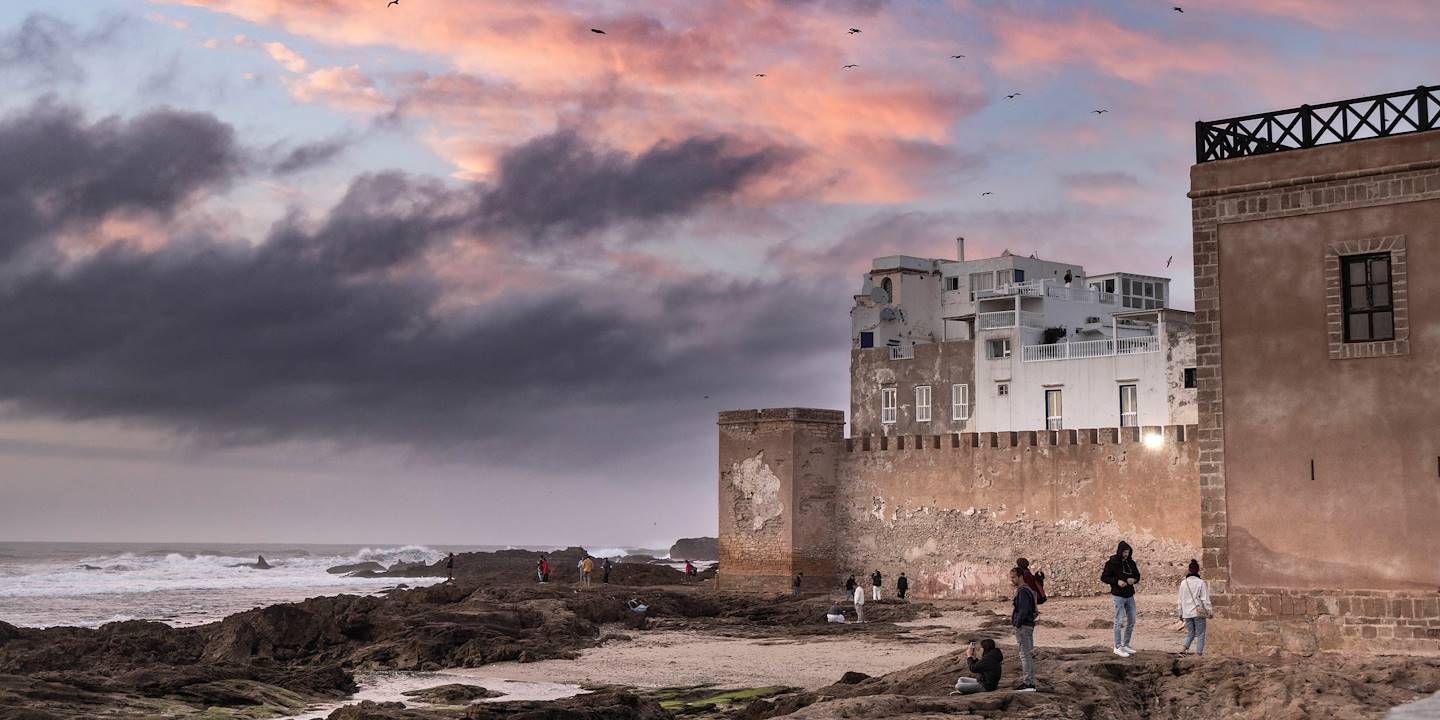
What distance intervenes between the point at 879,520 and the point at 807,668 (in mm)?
11456

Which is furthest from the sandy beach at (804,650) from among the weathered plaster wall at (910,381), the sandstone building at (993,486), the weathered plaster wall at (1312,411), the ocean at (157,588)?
the weathered plaster wall at (910,381)

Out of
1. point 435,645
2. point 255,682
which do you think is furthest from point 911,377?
point 255,682

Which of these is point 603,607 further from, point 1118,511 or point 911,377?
point 911,377

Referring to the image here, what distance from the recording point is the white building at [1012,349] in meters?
44.8

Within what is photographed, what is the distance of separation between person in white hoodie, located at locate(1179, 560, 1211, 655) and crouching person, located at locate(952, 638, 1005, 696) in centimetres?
287

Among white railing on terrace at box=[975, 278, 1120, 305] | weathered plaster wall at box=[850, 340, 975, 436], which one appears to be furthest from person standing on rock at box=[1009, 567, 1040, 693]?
white railing on terrace at box=[975, 278, 1120, 305]

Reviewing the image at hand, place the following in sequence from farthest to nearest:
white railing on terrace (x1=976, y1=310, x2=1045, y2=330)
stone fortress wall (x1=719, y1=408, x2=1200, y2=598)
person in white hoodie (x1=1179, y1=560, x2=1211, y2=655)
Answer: white railing on terrace (x1=976, y1=310, x2=1045, y2=330)
stone fortress wall (x1=719, y1=408, x2=1200, y2=598)
person in white hoodie (x1=1179, y1=560, x2=1211, y2=655)

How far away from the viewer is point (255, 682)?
1953cm

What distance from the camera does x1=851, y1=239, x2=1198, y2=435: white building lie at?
1763 inches

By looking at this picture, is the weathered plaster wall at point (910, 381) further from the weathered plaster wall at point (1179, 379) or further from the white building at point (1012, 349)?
the weathered plaster wall at point (1179, 379)

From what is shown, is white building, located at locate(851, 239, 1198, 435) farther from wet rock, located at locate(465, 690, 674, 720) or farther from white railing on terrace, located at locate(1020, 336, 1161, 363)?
wet rock, located at locate(465, 690, 674, 720)

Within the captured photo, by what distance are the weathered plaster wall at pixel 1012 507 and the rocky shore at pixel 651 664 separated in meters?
1.45

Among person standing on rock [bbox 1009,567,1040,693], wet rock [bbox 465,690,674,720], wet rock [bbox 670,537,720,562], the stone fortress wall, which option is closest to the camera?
person standing on rock [bbox 1009,567,1040,693]

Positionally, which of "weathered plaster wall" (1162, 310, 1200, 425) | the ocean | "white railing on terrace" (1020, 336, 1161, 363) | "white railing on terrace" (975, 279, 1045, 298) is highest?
"white railing on terrace" (975, 279, 1045, 298)
